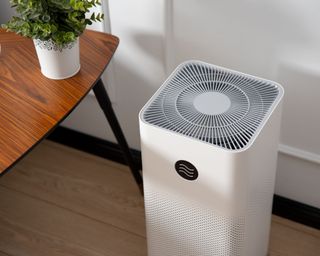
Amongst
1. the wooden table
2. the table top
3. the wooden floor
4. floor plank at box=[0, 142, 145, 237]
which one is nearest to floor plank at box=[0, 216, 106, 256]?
the wooden floor

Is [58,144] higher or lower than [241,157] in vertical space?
lower

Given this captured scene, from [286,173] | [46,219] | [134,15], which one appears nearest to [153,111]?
[134,15]

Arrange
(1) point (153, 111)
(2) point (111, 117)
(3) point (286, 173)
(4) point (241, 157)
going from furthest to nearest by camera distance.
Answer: (3) point (286, 173)
(2) point (111, 117)
(1) point (153, 111)
(4) point (241, 157)

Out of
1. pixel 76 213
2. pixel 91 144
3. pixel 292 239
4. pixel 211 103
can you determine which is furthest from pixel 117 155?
pixel 211 103

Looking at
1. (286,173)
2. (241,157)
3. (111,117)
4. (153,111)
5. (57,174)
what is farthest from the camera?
(57,174)

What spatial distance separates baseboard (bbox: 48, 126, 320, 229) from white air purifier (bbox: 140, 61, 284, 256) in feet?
1.06

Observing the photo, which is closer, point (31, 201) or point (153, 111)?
point (153, 111)

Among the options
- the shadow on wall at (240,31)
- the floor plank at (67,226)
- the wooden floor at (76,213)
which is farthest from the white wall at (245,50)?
the floor plank at (67,226)

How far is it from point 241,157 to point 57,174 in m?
0.90

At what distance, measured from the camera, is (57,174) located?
6.48 ft

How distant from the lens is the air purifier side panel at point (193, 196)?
127 cm

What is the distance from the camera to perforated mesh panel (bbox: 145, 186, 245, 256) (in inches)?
54.3

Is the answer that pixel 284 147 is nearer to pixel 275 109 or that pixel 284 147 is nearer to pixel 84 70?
pixel 275 109

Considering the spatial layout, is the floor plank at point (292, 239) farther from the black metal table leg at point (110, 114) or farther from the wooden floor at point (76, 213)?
the black metal table leg at point (110, 114)
